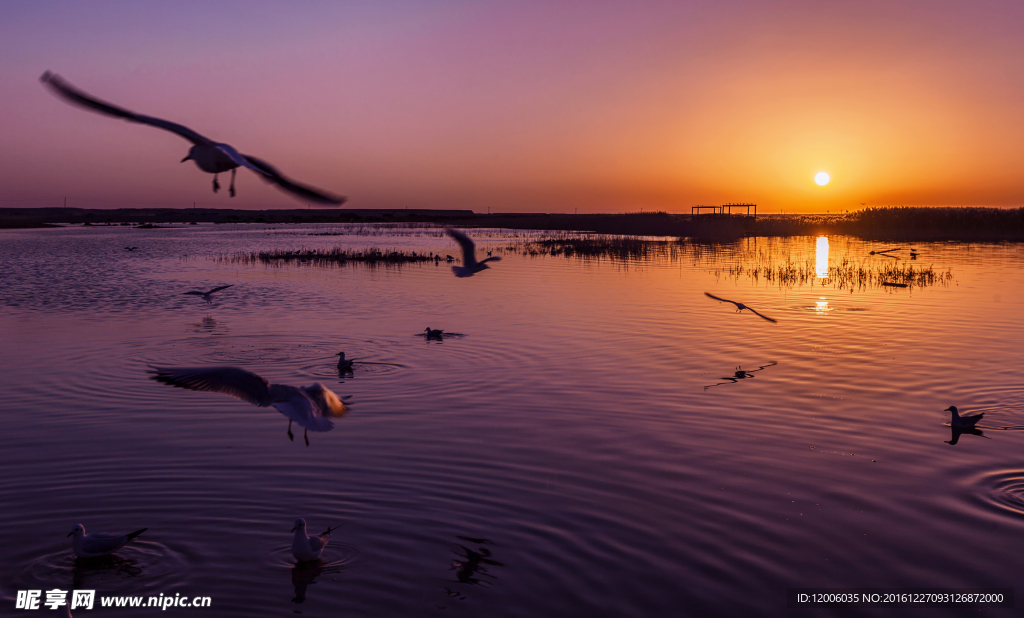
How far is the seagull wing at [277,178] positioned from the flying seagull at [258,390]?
211 centimetres

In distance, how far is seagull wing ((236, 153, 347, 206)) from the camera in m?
6.15

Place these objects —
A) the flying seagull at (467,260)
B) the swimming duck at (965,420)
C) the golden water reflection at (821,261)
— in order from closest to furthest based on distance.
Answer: the swimming duck at (965,420)
the flying seagull at (467,260)
the golden water reflection at (821,261)

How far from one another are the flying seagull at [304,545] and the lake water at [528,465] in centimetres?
14

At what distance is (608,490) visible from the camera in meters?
8.18

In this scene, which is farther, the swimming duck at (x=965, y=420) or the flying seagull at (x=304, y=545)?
the swimming duck at (x=965, y=420)

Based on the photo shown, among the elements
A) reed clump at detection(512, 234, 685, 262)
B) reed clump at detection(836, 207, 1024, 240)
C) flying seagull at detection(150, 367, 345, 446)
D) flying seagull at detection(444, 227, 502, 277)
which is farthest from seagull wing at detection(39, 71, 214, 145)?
reed clump at detection(836, 207, 1024, 240)

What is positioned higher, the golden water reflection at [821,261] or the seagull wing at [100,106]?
the seagull wing at [100,106]

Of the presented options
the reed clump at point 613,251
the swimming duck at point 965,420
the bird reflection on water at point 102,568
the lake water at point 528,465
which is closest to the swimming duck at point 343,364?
the lake water at point 528,465

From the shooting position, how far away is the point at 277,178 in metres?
6.24

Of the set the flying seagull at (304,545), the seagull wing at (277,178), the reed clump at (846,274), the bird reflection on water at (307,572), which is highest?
the seagull wing at (277,178)

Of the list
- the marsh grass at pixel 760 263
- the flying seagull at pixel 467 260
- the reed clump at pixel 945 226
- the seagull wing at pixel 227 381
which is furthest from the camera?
the reed clump at pixel 945 226

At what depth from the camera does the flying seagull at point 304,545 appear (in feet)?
21.5

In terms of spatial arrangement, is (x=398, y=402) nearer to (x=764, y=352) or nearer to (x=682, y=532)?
(x=682, y=532)

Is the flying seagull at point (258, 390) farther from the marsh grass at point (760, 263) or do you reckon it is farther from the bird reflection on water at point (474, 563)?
the marsh grass at point (760, 263)
